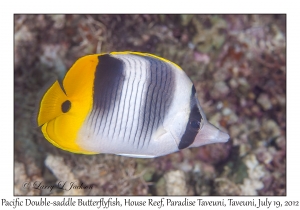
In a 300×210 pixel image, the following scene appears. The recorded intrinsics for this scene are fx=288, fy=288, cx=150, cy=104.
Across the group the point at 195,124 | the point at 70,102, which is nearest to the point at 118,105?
the point at 70,102

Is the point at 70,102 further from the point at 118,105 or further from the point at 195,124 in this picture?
the point at 195,124

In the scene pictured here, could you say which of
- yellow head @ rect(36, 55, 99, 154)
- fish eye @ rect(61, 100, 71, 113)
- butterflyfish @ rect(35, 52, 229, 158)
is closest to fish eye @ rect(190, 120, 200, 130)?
butterflyfish @ rect(35, 52, 229, 158)

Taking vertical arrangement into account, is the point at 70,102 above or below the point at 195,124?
above

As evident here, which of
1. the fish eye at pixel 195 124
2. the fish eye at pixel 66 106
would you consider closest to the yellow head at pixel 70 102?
the fish eye at pixel 66 106

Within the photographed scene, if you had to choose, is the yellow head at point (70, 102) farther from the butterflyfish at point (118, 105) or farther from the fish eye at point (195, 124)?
the fish eye at point (195, 124)

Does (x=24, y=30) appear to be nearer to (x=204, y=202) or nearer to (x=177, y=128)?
(x=177, y=128)

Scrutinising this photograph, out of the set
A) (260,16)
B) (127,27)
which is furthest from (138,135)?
(260,16)

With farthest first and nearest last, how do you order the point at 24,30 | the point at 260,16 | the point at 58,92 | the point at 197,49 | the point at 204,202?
the point at 260,16 → the point at 197,49 → the point at 24,30 → the point at 204,202 → the point at 58,92

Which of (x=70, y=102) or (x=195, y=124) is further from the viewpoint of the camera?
(x=195, y=124)

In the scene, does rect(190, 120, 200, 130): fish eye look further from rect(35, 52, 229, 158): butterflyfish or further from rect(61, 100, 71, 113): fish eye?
rect(61, 100, 71, 113): fish eye
